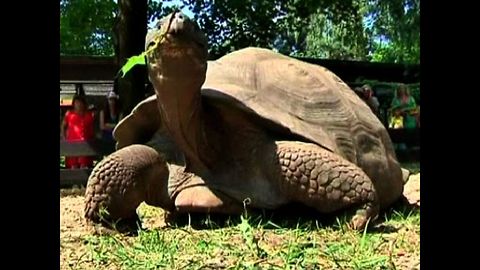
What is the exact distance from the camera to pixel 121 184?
2686mm

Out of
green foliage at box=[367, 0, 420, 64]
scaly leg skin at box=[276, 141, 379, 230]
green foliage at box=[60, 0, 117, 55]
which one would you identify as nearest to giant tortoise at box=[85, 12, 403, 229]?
scaly leg skin at box=[276, 141, 379, 230]

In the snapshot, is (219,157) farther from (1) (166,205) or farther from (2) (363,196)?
(2) (363,196)

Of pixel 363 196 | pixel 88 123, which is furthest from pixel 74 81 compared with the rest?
pixel 363 196

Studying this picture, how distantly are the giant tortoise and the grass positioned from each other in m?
0.12

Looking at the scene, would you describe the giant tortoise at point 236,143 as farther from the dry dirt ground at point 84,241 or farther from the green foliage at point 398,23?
the green foliage at point 398,23

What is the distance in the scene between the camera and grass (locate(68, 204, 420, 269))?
196cm

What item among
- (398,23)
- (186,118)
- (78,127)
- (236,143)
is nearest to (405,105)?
(78,127)

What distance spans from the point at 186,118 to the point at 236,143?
309 mm

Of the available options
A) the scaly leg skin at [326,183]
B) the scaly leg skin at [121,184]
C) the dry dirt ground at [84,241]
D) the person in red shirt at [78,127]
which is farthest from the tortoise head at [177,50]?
the person in red shirt at [78,127]

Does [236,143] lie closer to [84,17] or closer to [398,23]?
[84,17]

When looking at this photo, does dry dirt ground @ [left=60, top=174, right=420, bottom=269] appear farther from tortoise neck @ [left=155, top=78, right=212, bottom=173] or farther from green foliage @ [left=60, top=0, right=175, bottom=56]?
green foliage @ [left=60, top=0, right=175, bottom=56]

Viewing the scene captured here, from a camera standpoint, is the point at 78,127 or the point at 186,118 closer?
the point at 186,118

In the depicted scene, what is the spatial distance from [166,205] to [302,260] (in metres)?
1.16

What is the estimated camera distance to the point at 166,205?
3018mm
